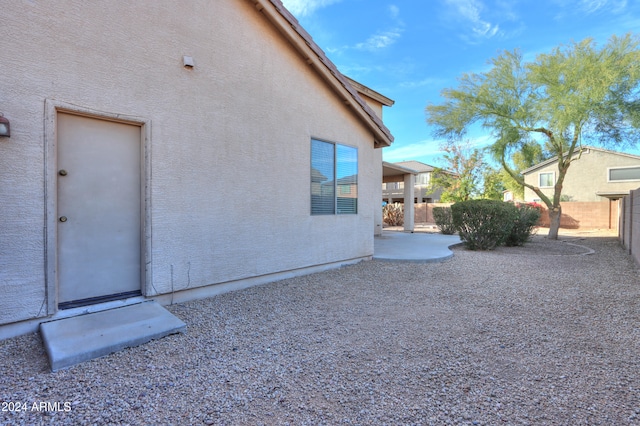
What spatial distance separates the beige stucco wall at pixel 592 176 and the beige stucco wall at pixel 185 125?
87.2 feet

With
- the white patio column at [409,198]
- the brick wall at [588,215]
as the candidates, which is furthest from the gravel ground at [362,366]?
the brick wall at [588,215]

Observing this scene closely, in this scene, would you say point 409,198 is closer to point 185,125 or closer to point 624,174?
point 185,125

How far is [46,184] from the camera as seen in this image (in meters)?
3.39

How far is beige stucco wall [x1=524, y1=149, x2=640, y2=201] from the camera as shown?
23844mm

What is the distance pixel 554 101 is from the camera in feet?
38.1

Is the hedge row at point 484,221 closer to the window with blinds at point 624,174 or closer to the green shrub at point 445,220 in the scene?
the green shrub at point 445,220

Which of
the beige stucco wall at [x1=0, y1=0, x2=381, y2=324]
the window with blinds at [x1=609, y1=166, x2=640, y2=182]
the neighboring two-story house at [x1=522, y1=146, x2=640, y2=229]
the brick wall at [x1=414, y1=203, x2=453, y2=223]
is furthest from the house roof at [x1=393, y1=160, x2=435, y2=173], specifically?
the beige stucco wall at [x1=0, y1=0, x2=381, y2=324]

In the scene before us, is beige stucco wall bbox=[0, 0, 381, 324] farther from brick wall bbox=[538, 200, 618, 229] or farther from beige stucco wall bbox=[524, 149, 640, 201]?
beige stucco wall bbox=[524, 149, 640, 201]

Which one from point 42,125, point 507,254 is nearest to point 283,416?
point 42,125

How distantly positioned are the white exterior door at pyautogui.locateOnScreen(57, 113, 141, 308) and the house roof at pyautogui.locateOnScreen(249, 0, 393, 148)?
3.08 meters

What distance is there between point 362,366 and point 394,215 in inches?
753

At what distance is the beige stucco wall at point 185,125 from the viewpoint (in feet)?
10.8

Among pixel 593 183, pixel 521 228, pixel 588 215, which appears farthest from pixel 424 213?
pixel 521 228

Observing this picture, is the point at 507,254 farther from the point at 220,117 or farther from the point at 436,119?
the point at 220,117
